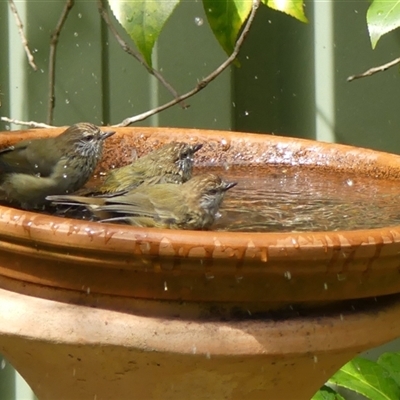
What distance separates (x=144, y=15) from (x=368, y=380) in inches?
64.5

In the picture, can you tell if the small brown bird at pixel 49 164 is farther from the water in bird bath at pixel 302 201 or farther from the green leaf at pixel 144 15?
the green leaf at pixel 144 15

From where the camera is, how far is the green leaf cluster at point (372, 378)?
2998 millimetres

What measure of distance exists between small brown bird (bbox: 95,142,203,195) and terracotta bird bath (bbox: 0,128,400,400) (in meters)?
0.89

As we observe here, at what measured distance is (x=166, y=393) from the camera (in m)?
1.85

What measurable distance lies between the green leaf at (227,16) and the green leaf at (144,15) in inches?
29.1

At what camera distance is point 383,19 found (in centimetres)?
280

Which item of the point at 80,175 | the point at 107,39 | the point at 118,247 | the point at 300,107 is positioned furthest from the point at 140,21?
the point at 300,107

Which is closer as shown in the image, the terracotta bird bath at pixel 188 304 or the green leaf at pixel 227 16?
the terracotta bird bath at pixel 188 304

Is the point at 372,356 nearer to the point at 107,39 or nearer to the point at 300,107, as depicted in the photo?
the point at 300,107

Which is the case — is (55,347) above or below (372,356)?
above

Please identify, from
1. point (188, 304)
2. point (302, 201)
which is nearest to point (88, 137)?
point (302, 201)

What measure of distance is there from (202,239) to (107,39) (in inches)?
101

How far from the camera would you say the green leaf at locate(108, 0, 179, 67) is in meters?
2.42

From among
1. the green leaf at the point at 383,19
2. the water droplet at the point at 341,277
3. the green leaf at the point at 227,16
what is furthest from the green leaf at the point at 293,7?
the water droplet at the point at 341,277
